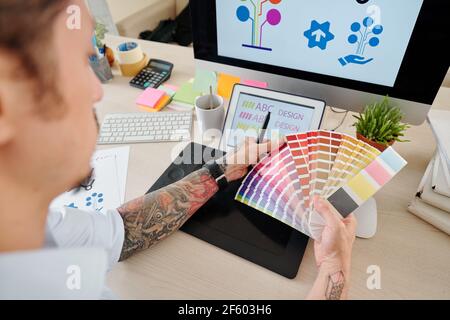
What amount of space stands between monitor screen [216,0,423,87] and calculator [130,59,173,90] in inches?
15.1

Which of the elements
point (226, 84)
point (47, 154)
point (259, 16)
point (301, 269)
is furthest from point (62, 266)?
point (226, 84)

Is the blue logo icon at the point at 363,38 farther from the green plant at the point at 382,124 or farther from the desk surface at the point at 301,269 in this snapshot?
the desk surface at the point at 301,269

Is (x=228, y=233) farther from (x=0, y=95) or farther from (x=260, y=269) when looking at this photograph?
(x=0, y=95)

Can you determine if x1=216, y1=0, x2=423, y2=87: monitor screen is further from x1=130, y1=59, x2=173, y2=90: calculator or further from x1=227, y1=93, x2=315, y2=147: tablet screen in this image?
x1=130, y1=59, x2=173, y2=90: calculator

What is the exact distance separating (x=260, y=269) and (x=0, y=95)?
0.50m

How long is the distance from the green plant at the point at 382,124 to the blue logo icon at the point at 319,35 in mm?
183

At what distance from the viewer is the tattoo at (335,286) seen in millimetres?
519

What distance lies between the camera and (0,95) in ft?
0.95

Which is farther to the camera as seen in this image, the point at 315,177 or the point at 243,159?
the point at 243,159

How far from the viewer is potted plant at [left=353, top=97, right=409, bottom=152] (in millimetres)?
652

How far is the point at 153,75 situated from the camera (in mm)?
1132

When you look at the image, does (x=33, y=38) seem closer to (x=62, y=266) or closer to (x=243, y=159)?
(x=62, y=266)

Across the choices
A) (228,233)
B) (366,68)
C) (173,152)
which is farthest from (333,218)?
(173,152)

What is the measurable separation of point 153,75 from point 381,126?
0.81 meters
